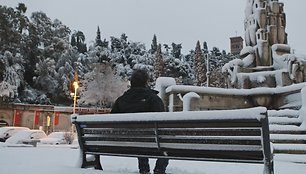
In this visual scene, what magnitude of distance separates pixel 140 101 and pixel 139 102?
22 millimetres

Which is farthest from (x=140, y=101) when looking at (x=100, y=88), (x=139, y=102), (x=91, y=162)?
(x=100, y=88)

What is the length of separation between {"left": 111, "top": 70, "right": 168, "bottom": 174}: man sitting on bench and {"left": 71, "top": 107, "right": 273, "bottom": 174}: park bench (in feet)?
1.64

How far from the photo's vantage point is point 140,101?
5.23 meters

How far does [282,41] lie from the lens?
15.1 meters

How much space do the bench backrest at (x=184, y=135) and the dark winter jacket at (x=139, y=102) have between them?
2.07 ft

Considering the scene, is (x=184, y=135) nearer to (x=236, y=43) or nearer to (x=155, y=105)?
(x=155, y=105)

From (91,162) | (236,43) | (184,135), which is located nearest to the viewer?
(184,135)

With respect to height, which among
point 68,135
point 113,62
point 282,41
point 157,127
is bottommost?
point 68,135

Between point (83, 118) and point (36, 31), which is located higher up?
point (36, 31)

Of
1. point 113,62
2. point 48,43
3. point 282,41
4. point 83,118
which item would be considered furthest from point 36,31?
point 83,118

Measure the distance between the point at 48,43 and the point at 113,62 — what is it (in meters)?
12.9

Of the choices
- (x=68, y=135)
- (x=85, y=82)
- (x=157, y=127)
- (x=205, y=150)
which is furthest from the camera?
(x=85, y=82)

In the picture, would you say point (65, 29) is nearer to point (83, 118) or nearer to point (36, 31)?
point (36, 31)

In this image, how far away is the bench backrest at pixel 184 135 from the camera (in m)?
3.64
